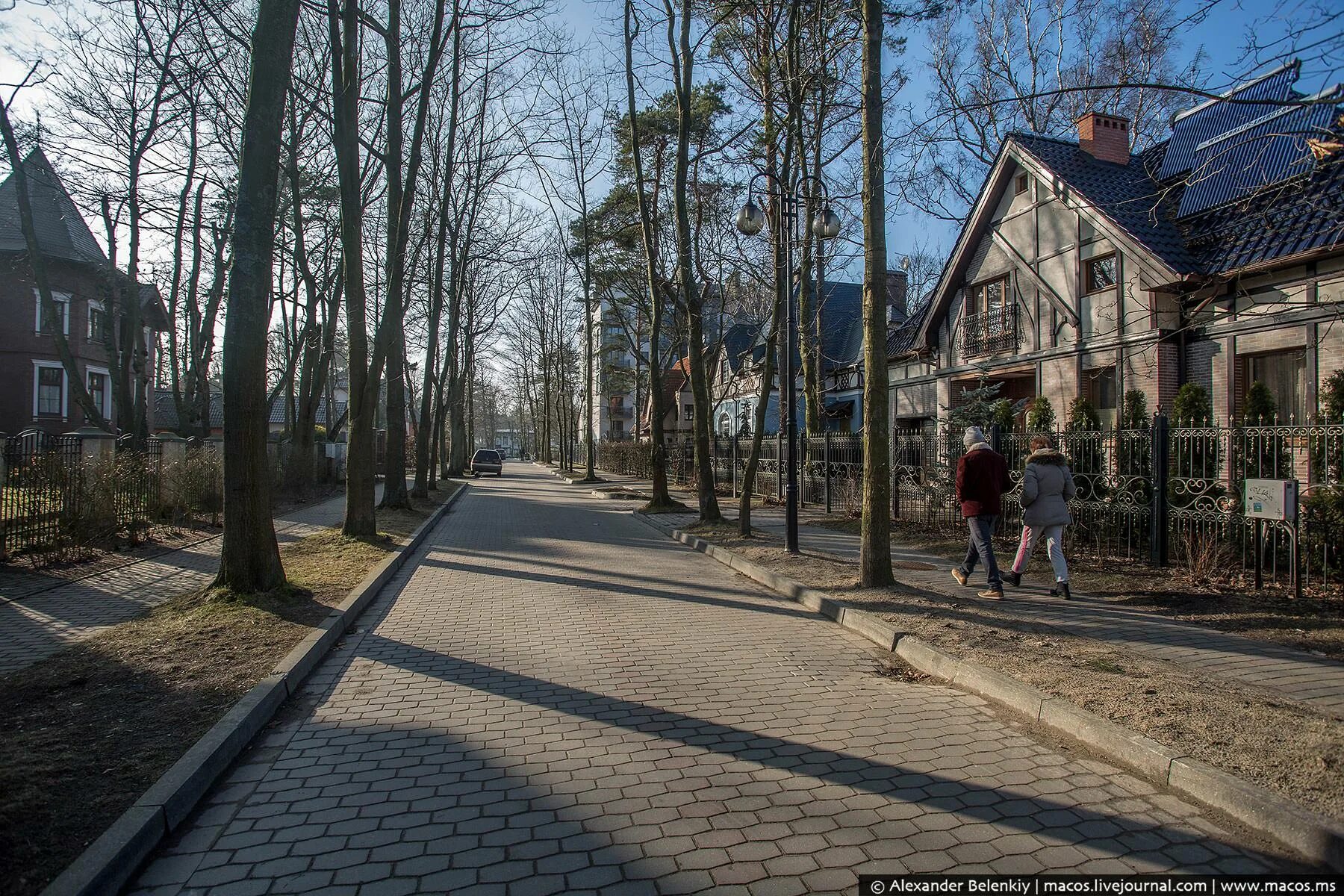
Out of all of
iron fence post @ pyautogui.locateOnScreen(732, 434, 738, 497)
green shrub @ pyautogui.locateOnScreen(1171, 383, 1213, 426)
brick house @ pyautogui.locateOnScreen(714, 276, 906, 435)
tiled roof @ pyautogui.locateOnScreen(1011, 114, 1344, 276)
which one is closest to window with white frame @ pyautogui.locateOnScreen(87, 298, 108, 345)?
iron fence post @ pyautogui.locateOnScreen(732, 434, 738, 497)

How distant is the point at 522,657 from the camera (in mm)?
6281

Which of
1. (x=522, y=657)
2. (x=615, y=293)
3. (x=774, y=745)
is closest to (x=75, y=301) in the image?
(x=615, y=293)

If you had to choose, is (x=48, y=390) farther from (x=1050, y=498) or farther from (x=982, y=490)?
(x=1050, y=498)

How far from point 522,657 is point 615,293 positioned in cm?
3110

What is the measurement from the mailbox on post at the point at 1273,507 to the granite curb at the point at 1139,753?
4225mm

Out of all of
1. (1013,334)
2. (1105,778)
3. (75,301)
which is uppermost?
(75,301)

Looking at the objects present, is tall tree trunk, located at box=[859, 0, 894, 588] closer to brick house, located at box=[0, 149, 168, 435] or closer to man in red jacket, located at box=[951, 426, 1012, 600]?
man in red jacket, located at box=[951, 426, 1012, 600]

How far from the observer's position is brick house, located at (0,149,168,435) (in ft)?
94.4

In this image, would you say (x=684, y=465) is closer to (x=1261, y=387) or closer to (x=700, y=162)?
(x=700, y=162)

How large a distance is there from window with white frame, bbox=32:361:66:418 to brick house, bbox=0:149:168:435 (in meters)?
0.03

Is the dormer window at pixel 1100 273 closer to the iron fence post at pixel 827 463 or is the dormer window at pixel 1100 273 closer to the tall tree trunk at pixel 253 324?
the iron fence post at pixel 827 463

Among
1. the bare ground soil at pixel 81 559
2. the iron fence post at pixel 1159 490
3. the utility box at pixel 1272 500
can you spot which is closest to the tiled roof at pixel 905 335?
the iron fence post at pixel 1159 490

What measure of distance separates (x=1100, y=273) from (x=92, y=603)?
19334mm

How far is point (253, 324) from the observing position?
24.8 feet
